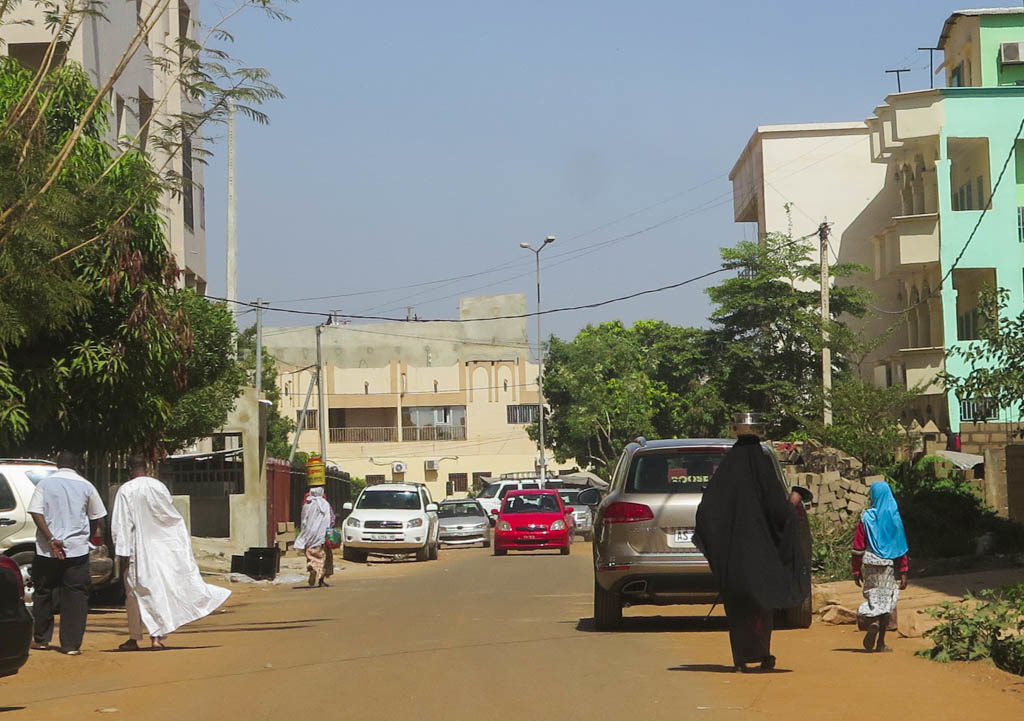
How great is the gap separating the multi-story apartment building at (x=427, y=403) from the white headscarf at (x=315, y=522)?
196 ft

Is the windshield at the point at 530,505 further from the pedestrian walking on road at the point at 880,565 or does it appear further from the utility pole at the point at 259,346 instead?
the pedestrian walking on road at the point at 880,565

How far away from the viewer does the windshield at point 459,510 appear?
44.7 m

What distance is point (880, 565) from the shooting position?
11781 millimetres

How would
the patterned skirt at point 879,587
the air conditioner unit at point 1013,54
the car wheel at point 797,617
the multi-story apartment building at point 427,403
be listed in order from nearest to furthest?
1. the patterned skirt at point 879,587
2. the car wheel at point 797,617
3. the air conditioner unit at point 1013,54
4. the multi-story apartment building at point 427,403

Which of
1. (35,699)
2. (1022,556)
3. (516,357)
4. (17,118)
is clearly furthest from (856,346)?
(516,357)

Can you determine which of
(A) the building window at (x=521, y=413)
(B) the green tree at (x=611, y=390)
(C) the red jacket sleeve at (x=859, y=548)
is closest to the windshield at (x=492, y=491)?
(B) the green tree at (x=611, y=390)

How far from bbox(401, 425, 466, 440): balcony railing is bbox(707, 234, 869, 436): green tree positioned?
35752 mm

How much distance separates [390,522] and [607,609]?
70.7 feet

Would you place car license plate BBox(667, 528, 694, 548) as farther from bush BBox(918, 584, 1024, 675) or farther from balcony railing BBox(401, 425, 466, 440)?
balcony railing BBox(401, 425, 466, 440)

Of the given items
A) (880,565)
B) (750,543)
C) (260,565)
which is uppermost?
(750,543)

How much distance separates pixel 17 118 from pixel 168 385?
746 centimetres

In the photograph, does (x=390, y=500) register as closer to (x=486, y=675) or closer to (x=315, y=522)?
(x=315, y=522)

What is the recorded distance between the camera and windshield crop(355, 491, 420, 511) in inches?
1411

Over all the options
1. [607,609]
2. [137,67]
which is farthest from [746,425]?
[137,67]
